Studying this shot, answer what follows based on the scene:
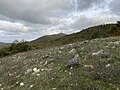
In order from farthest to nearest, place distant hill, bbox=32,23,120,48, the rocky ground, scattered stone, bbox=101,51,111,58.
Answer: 1. distant hill, bbox=32,23,120,48
2. scattered stone, bbox=101,51,111,58
3. the rocky ground

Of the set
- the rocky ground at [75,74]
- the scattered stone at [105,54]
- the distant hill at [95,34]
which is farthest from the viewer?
the distant hill at [95,34]

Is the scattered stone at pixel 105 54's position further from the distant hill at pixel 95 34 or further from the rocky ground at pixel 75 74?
the distant hill at pixel 95 34

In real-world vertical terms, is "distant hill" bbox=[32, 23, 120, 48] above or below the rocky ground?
above

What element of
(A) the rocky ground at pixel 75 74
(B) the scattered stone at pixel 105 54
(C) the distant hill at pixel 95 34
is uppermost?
(C) the distant hill at pixel 95 34

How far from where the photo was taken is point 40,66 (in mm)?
10250

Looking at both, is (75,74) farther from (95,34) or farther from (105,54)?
(95,34)

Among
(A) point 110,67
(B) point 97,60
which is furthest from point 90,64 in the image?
(A) point 110,67

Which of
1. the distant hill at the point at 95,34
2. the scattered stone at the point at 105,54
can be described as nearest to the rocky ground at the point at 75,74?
the scattered stone at the point at 105,54

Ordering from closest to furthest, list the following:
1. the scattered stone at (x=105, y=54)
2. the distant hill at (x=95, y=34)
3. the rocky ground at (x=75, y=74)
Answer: the rocky ground at (x=75, y=74), the scattered stone at (x=105, y=54), the distant hill at (x=95, y=34)

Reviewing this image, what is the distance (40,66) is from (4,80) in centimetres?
171

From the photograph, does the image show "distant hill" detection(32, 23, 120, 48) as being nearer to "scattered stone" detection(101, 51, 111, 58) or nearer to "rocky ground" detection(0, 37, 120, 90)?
"scattered stone" detection(101, 51, 111, 58)

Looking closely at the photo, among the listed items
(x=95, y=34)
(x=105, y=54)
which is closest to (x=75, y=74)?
(x=105, y=54)

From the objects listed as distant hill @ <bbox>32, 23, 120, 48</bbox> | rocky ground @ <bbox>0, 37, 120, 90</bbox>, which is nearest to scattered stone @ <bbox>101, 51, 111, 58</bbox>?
rocky ground @ <bbox>0, 37, 120, 90</bbox>

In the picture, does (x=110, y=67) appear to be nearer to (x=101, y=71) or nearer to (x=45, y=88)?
(x=101, y=71)
